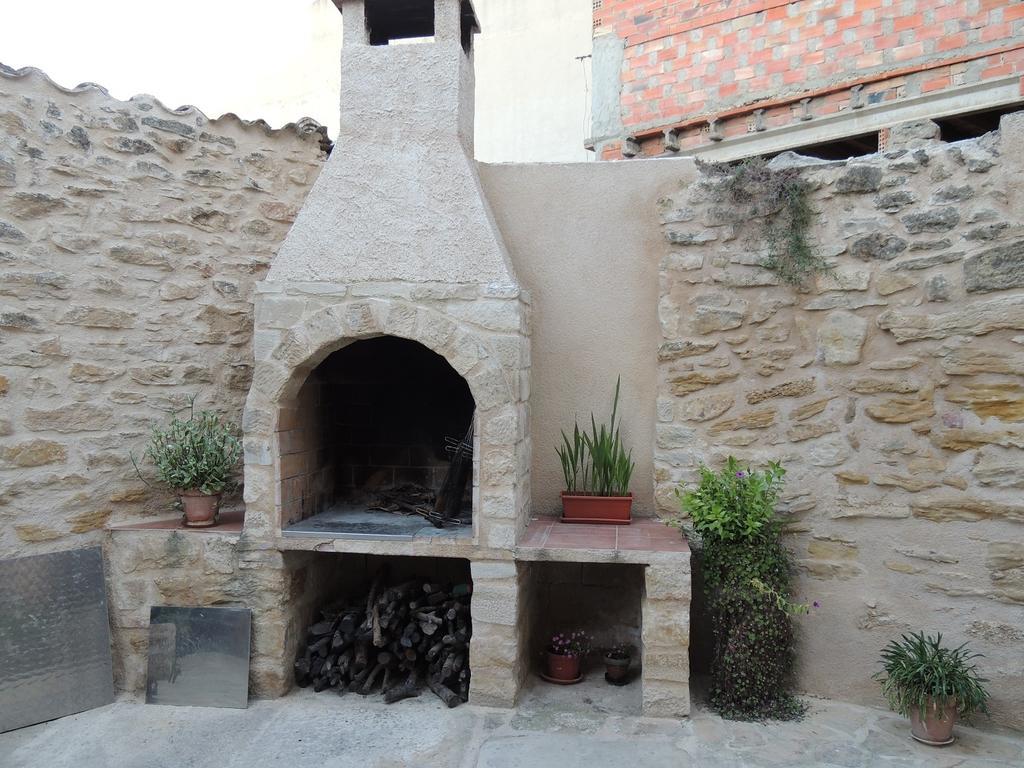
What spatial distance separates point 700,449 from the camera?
454 centimetres

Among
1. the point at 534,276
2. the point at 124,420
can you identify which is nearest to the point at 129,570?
the point at 124,420

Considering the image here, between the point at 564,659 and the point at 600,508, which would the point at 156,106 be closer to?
the point at 600,508

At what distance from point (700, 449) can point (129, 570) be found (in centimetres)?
335

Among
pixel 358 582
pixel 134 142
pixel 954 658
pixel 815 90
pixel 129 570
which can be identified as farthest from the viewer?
pixel 815 90

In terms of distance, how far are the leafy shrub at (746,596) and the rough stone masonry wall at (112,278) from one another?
3072 mm

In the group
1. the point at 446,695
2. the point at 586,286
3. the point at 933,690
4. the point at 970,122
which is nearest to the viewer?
the point at 933,690

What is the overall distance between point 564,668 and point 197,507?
233cm

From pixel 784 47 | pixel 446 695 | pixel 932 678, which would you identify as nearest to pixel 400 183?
pixel 446 695

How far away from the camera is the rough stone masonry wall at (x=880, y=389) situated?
154 inches

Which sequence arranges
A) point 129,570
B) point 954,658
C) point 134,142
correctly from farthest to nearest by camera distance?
point 134,142, point 129,570, point 954,658

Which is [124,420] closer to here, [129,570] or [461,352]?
[129,570]

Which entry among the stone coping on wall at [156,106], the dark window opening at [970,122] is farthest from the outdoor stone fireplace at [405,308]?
the dark window opening at [970,122]

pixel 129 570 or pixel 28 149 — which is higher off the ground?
pixel 28 149

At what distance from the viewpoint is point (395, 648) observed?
4438 millimetres
